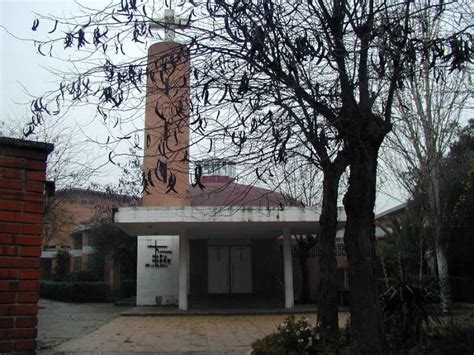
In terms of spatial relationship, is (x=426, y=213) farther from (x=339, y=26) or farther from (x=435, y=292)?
(x=339, y=26)

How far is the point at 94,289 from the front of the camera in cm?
2952

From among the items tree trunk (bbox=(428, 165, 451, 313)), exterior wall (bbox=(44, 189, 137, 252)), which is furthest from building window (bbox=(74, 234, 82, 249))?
tree trunk (bbox=(428, 165, 451, 313))

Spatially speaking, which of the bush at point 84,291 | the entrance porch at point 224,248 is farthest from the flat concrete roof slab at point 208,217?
the bush at point 84,291

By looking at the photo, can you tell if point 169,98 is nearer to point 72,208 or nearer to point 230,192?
point 230,192

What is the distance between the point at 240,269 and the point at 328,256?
16560 millimetres

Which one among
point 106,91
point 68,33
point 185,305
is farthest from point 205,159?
point 185,305

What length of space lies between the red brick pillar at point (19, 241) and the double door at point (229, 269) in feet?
72.0

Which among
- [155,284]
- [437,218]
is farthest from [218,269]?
[437,218]

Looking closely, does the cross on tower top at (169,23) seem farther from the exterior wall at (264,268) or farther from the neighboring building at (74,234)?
the neighboring building at (74,234)

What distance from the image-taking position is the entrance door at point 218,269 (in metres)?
25.2

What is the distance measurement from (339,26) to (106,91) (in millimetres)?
2870

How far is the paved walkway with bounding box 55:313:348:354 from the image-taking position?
1114 centimetres

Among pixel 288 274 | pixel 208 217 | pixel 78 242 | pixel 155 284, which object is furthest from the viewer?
pixel 78 242

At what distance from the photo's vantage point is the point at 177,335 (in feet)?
43.5
